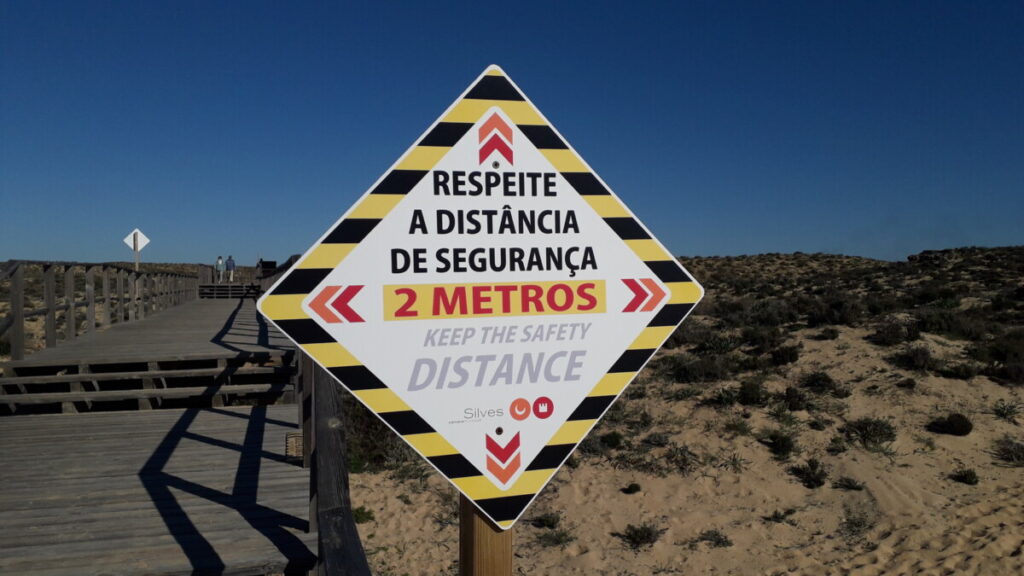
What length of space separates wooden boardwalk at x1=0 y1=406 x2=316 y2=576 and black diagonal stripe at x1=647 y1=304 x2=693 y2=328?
3.16 meters

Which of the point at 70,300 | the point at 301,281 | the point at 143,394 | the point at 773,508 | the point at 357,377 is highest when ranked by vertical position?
the point at 301,281

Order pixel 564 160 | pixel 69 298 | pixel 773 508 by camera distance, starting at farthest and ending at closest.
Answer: pixel 69 298 < pixel 773 508 < pixel 564 160

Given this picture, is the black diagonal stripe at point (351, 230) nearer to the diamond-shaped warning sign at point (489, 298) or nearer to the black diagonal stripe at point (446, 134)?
the diamond-shaped warning sign at point (489, 298)

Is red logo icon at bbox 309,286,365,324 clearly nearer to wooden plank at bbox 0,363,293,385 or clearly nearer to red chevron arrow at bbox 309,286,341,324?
red chevron arrow at bbox 309,286,341,324

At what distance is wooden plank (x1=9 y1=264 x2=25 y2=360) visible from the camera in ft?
26.8

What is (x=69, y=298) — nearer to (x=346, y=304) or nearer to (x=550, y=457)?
(x=346, y=304)

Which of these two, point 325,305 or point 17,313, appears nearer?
point 325,305

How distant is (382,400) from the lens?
Result: 4.61ft

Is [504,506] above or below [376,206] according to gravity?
below

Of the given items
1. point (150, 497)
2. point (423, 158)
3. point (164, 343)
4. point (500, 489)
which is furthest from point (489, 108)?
point (164, 343)

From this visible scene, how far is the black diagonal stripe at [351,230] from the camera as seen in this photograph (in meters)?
1.38

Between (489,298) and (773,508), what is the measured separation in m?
9.09

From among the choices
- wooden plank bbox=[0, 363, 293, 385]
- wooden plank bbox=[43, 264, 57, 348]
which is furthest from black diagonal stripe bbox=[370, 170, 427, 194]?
wooden plank bbox=[43, 264, 57, 348]

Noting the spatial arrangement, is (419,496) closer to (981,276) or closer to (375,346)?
(375,346)
